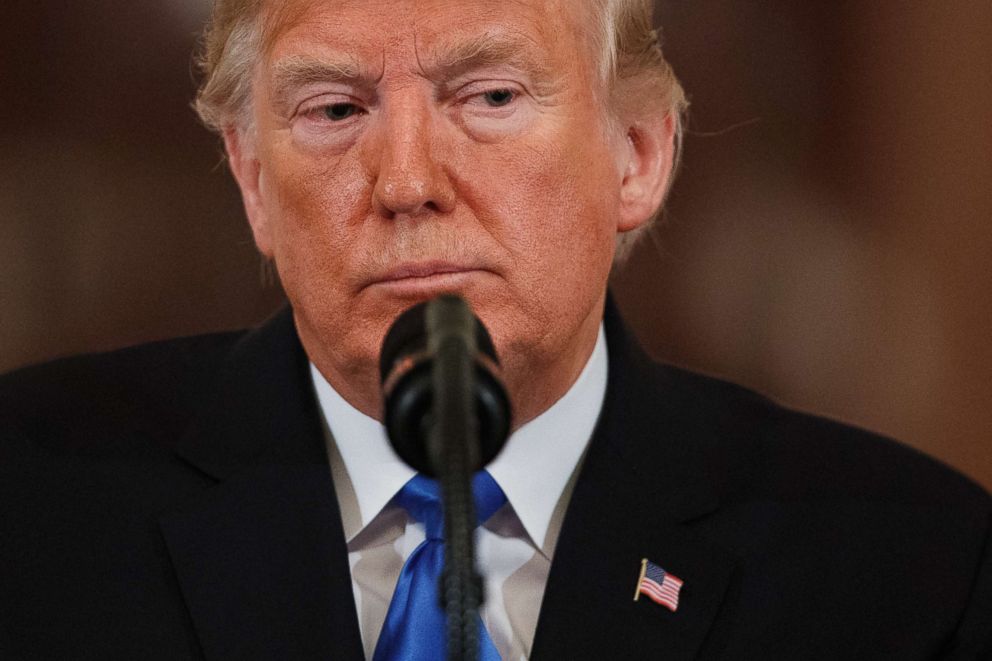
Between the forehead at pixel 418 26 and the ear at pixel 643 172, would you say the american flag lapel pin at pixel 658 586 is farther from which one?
the forehead at pixel 418 26

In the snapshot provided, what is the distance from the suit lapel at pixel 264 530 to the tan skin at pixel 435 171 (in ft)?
0.47

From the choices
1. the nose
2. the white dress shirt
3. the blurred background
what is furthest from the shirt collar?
the blurred background

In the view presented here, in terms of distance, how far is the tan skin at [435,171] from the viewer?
1.72 m

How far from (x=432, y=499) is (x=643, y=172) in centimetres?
61

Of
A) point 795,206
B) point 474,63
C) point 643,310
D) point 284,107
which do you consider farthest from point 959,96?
point 284,107

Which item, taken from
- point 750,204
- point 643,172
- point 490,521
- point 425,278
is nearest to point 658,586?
point 490,521

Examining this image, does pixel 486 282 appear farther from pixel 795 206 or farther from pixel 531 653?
pixel 795 206

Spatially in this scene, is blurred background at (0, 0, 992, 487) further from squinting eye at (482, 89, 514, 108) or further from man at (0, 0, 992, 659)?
squinting eye at (482, 89, 514, 108)

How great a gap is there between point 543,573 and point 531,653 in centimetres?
15

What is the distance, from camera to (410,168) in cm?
169

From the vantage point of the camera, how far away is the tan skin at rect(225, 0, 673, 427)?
1.72m

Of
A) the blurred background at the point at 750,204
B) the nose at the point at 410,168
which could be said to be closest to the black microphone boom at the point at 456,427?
the nose at the point at 410,168

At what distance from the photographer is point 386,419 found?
107 cm

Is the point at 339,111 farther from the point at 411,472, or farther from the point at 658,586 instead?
the point at 658,586
